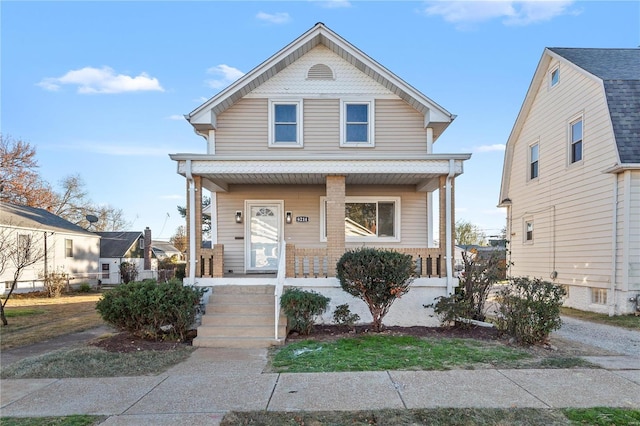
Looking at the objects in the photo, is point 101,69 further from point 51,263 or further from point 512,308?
point 512,308

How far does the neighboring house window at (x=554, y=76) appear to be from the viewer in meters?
13.6

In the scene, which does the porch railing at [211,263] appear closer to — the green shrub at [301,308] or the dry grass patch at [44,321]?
the green shrub at [301,308]

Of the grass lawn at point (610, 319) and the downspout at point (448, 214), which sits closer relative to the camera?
the downspout at point (448, 214)

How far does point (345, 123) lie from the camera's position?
10.8 metres

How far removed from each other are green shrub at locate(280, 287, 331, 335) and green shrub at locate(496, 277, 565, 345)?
3.43 meters

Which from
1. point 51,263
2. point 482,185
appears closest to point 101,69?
point 51,263

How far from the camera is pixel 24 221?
734 inches

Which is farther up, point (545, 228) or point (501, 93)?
point (501, 93)

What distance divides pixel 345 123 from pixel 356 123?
0.31 m

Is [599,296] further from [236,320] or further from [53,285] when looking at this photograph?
[53,285]

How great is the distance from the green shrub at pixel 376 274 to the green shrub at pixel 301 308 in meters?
0.65

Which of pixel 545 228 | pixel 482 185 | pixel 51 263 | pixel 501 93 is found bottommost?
pixel 51 263

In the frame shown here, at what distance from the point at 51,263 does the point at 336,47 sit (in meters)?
18.5

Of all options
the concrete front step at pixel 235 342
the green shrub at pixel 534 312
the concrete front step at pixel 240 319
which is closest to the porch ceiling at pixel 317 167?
the concrete front step at pixel 240 319
